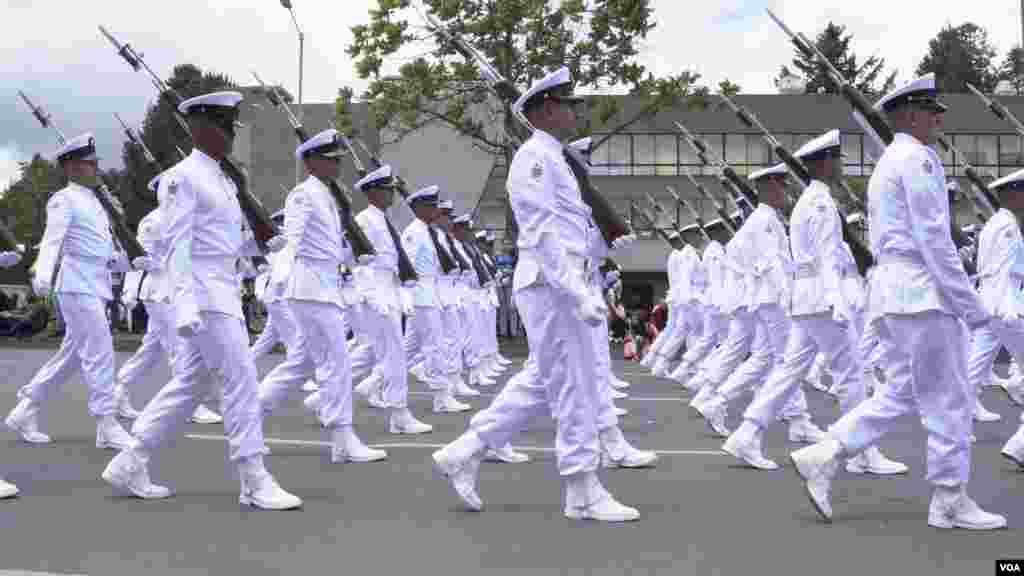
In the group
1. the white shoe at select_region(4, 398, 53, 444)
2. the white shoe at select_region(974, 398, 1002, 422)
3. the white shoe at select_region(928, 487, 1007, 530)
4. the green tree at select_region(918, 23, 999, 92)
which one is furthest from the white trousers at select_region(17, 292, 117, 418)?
the green tree at select_region(918, 23, 999, 92)

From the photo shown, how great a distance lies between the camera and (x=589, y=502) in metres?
6.99

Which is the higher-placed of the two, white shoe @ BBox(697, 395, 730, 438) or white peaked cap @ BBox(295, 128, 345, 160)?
white peaked cap @ BBox(295, 128, 345, 160)

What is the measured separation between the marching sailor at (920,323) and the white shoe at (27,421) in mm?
6482

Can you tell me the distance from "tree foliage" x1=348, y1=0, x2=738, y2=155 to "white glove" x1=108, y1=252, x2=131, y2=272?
754 inches

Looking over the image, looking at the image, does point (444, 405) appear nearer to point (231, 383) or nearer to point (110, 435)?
point (110, 435)

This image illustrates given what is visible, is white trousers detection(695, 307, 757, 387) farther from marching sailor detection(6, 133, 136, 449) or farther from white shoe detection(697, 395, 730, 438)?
marching sailor detection(6, 133, 136, 449)

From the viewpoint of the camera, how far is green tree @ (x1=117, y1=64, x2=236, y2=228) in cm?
6112

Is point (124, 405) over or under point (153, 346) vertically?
under

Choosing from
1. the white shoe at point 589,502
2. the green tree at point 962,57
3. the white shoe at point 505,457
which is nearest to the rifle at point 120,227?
the white shoe at point 505,457

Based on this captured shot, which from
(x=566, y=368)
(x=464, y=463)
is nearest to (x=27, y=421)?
(x=464, y=463)

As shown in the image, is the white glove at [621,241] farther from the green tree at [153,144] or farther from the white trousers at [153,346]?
the green tree at [153,144]

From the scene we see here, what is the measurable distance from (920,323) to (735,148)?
46538 mm

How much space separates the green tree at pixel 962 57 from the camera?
295 feet

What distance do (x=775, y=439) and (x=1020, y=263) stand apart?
239cm
